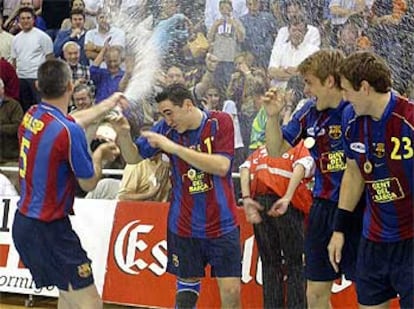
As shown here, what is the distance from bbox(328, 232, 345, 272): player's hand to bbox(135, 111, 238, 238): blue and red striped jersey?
70 cm

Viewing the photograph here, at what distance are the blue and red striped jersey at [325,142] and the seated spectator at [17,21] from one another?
8.87 feet

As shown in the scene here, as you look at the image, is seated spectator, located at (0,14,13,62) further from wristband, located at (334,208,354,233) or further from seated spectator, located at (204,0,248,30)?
wristband, located at (334,208,354,233)

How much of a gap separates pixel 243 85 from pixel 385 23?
0.89 meters

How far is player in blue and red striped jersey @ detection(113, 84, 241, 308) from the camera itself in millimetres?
4238

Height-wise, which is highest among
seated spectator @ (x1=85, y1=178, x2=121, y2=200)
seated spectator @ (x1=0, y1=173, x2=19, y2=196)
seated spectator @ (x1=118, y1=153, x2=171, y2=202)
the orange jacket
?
the orange jacket

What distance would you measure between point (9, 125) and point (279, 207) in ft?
6.82

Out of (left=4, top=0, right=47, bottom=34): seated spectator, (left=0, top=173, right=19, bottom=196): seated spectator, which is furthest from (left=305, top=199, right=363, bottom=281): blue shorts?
(left=4, top=0, right=47, bottom=34): seated spectator

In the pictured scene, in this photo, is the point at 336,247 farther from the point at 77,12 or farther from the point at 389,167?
the point at 77,12

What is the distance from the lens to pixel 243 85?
203 inches

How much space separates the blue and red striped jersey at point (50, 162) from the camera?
391cm

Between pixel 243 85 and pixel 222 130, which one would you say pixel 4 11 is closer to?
pixel 243 85

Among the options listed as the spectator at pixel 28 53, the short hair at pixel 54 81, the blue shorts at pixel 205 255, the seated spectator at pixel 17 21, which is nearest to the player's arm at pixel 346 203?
the blue shorts at pixel 205 255

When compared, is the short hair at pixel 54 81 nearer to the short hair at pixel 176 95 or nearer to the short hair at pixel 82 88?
the short hair at pixel 176 95

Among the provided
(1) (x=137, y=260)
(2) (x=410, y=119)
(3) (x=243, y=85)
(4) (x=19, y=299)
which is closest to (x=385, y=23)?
(3) (x=243, y=85)
